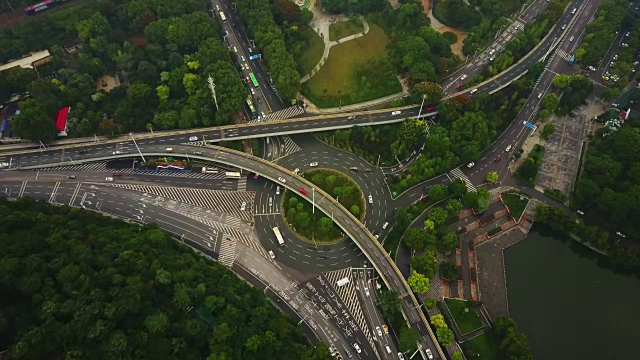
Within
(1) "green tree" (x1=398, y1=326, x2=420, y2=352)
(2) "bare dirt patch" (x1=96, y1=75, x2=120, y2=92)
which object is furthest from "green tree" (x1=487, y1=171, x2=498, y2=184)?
(2) "bare dirt patch" (x1=96, y1=75, x2=120, y2=92)

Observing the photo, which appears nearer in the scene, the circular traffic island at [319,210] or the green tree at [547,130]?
the circular traffic island at [319,210]

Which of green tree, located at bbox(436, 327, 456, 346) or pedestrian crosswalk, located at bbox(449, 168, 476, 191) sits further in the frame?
pedestrian crosswalk, located at bbox(449, 168, 476, 191)

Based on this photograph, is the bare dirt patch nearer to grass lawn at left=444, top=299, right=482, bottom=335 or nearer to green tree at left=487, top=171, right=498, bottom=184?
green tree at left=487, top=171, right=498, bottom=184

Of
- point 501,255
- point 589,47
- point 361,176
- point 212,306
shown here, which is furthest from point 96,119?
point 589,47

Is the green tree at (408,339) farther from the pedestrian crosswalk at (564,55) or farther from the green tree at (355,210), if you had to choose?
the pedestrian crosswalk at (564,55)

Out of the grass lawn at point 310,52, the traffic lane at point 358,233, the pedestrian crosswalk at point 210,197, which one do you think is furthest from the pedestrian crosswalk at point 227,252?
the grass lawn at point 310,52

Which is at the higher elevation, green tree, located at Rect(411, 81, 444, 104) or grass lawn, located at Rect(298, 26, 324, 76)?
grass lawn, located at Rect(298, 26, 324, 76)
